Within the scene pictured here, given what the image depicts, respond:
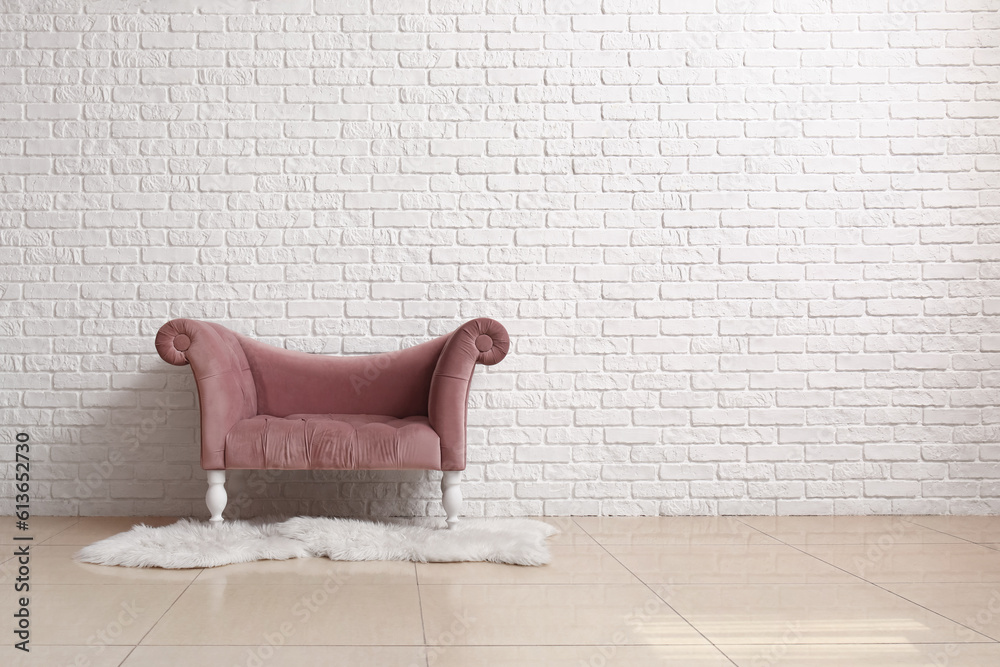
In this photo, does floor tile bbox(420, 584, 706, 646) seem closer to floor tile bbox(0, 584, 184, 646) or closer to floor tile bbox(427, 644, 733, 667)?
floor tile bbox(427, 644, 733, 667)

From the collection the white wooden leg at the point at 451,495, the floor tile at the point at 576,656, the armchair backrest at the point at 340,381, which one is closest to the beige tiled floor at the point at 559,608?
the floor tile at the point at 576,656

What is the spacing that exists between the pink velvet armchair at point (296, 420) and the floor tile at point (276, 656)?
3.51 feet

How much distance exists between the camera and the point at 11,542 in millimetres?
2689

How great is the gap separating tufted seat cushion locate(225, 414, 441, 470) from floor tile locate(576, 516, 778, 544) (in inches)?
30.1

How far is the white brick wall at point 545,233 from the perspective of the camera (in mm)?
3254

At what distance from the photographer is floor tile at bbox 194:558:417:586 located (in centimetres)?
221

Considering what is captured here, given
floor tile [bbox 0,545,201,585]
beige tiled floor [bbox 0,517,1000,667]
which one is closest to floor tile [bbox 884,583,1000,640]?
beige tiled floor [bbox 0,517,1000,667]

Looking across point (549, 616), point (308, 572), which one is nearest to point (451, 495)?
point (308, 572)

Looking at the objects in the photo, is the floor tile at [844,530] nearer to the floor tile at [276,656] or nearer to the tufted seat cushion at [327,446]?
the tufted seat cushion at [327,446]

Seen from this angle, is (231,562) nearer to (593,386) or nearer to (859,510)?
→ (593,386)

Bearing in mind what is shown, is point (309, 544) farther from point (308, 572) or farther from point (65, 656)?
point (65, 656)

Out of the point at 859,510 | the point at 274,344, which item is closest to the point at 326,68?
the point at 274,344

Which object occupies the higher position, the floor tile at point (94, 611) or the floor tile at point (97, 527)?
the floor tile at point (94, 611)

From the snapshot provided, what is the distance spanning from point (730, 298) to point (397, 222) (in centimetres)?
157
